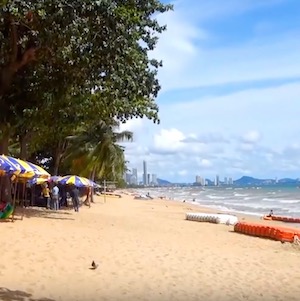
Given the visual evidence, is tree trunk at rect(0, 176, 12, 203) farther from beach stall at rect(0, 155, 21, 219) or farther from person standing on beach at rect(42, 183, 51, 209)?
person standing on beach at rect(42, 183, 51, 209)

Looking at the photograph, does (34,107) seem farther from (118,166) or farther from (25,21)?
(118,166)

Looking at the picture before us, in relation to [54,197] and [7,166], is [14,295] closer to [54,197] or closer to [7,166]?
[7,166]

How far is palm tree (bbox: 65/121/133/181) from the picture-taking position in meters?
34.0

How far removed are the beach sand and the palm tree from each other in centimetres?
1892

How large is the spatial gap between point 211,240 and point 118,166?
20.1m

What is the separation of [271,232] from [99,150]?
18.6 m

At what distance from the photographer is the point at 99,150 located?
111ft

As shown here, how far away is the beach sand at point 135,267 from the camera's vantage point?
8.09 m

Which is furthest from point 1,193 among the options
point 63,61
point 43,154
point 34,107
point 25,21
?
point 43,154

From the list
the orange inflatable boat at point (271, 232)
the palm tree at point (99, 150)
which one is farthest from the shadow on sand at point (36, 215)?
the palm tree at point (99, 150)

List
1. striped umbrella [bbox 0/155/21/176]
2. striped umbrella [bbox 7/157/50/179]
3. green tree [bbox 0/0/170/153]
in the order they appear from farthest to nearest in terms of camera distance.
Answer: striped umbrella [bbox 7/157/50/179] < striped umbrella [bbox 0/155/21/176] < green tree [bbox 0/0/170/153]

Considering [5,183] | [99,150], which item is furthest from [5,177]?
[99,150]

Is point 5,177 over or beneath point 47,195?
over

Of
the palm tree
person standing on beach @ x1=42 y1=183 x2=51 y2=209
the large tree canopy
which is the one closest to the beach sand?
the large tree canopy
